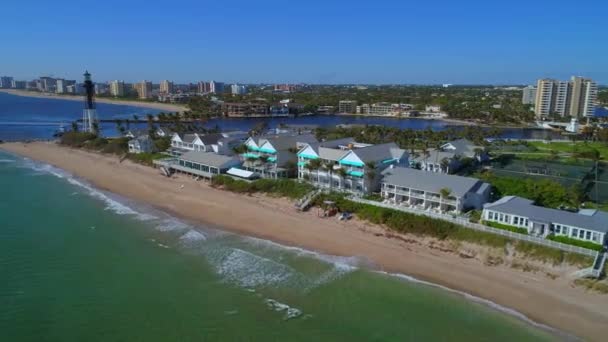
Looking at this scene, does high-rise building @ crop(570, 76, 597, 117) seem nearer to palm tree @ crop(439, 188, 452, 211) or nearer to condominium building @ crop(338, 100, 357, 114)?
condominium building @ crop(338, 100, 357, 114)

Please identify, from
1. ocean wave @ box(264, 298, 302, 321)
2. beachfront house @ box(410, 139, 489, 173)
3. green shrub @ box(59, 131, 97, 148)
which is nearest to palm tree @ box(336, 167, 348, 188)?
beachfront house @ box(410, 139, 489, 173)

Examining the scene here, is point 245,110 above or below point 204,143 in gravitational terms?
above

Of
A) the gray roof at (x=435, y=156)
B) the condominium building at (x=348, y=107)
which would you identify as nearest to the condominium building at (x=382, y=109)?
the condominium building at (x=348, y=107)

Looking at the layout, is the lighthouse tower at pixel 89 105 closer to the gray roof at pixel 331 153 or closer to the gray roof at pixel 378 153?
the gray roof at pixel 331 153

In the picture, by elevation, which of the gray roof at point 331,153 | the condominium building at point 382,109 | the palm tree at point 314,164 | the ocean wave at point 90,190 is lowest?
the ocean wave at point 90,190

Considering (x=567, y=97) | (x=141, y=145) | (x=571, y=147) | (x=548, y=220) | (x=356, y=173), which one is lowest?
(x=548, y=220)

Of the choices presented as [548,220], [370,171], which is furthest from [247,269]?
[548,220]

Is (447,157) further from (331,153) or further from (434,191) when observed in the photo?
(434,191)
